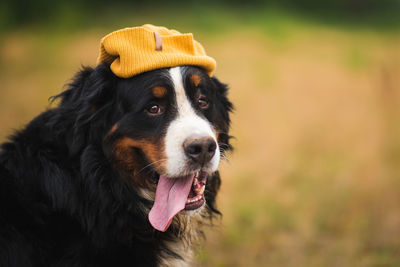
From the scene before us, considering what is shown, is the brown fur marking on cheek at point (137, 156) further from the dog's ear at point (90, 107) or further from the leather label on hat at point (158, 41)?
the leather label on hat at point (158, 41)

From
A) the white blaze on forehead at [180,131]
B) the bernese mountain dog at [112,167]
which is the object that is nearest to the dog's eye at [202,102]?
the bernese mountain dog at [112,167]

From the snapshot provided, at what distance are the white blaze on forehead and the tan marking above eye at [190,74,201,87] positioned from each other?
2.9 inches

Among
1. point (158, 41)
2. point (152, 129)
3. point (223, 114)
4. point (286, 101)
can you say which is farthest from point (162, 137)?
point (286, 101)

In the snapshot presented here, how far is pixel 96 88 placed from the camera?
2.21 meters

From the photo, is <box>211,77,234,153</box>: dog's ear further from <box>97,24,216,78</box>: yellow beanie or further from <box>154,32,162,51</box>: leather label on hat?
<box>154,32,162,51</box>: leather label on hat

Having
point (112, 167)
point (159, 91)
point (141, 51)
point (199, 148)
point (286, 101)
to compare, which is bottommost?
point (286, 101)

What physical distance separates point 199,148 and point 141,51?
66 centimetres

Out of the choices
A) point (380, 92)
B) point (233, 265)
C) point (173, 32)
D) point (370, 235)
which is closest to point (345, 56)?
point (380, 92)

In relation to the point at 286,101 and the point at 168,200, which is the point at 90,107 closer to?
the point at 168,200

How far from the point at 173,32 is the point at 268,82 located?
20.0 feet

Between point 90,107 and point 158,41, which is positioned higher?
point 158,41

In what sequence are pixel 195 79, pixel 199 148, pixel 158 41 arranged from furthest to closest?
pixel 195 79
pixel 158 41
pixel 199 148

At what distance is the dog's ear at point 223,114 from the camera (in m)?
2.58

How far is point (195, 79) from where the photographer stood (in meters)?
2.28
